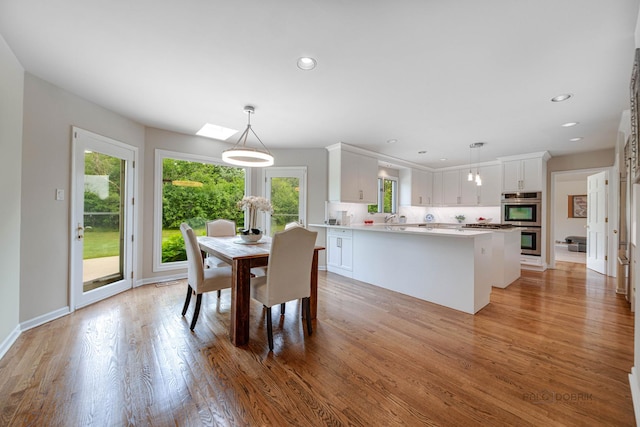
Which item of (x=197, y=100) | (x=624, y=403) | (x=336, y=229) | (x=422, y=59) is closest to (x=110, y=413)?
(x=197, y=100)

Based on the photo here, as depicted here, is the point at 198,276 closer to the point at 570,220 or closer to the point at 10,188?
the point at 10,188

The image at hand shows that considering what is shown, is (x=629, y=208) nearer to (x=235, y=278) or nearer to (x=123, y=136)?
(x=235, y=278)

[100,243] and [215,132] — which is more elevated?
[215,132]

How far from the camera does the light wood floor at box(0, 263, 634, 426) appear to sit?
1482 mm

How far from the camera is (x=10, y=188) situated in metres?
2.21

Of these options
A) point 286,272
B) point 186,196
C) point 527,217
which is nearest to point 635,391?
point 286,272

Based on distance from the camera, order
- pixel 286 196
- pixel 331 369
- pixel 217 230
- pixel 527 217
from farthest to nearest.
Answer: pixel 527 217
pixel 286 196
pixel 217 230
pixel 331 369

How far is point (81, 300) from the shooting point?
300 cm

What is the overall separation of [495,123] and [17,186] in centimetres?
549

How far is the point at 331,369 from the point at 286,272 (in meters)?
0.84

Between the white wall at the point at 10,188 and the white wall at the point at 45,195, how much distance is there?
10cm

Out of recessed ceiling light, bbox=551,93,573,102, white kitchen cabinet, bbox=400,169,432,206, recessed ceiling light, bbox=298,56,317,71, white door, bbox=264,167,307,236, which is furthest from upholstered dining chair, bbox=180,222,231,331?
white kitchen cabinet, bbox=400,169,432,206

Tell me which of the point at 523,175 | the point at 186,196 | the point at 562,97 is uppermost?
the point at 562,97

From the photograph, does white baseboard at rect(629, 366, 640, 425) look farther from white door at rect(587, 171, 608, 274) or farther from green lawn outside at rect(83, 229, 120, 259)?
green lawn outside at rect(83, 229, 120, 259)
